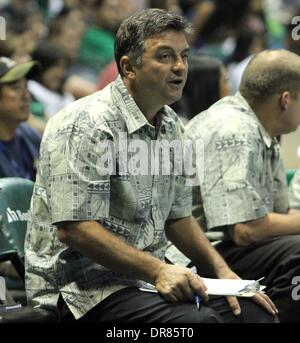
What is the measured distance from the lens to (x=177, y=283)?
2.95 metres

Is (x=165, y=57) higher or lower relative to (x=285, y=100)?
higher

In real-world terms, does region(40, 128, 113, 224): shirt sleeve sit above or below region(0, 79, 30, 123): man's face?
below

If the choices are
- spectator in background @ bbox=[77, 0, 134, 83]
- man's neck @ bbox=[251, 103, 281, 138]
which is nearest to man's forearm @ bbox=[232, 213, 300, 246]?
man's neck @ bbox=[251, 103, 281, 138]

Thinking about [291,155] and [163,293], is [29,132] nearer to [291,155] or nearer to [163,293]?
[291,155]

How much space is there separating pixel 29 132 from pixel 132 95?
5.13 feet

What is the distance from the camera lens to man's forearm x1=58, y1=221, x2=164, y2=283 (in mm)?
2947

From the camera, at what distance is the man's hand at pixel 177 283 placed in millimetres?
2953

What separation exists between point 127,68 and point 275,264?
3.14ft

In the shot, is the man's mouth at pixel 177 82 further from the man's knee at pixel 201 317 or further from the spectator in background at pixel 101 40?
the spectator in background at pixel 101 40

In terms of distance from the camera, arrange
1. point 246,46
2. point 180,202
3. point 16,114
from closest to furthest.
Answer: point 180,202 < point 16,114 < point 246,46

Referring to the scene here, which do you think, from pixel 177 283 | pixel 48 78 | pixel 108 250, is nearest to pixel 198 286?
pixel 177 283

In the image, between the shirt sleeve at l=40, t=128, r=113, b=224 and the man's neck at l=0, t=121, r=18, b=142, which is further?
the man's neck at l=0, t=121, r=18, b=142

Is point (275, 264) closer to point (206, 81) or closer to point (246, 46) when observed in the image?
point (206, 81)

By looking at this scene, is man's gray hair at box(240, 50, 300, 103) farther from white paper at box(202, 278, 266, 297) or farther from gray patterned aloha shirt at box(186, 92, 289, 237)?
white paper at box(202, 278, 266, 297)
